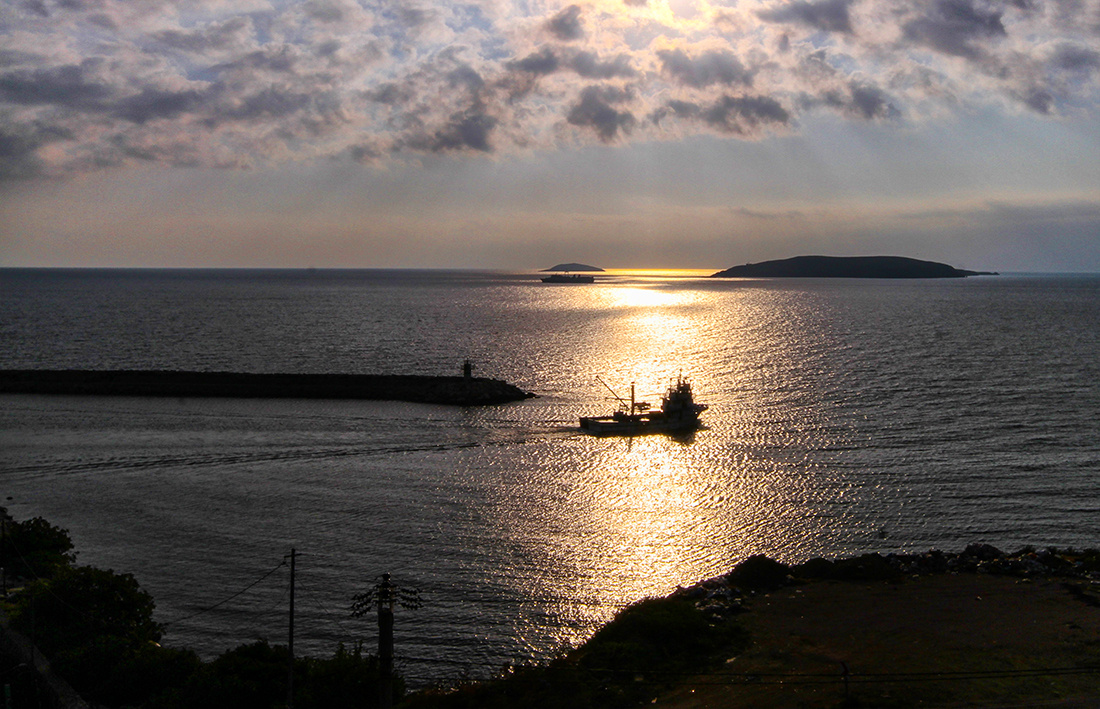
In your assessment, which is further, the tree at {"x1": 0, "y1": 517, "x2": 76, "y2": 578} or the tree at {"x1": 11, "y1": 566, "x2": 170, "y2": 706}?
the tree at {"x1": 0, "y1": 517, "x2": 76, "y2": 578}

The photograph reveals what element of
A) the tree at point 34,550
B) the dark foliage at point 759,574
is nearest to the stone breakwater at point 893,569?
the dark foliage at point 759,574

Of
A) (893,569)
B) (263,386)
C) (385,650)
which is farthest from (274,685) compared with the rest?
(263,386)

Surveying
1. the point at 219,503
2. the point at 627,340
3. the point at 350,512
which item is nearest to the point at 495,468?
the point at 350,512

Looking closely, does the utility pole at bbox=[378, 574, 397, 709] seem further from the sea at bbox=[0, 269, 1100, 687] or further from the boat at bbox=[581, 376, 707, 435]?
the boat at bbox=[581, 376, 707, 435]

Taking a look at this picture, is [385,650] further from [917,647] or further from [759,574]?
[917,647]

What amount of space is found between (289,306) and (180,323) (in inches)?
2190

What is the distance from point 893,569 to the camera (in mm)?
30875

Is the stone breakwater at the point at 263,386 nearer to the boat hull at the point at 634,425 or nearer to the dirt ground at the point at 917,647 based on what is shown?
the boat hull at the point at 634,425

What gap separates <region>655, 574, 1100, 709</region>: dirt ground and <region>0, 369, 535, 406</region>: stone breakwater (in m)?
44.2

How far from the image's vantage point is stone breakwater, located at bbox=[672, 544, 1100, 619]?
29.2m

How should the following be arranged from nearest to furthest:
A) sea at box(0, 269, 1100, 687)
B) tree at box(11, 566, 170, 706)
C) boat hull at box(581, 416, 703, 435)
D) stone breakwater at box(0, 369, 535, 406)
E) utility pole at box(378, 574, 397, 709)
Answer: utility pole at box(378, 574, 397, 709) < tree at box(11, 566, 170, 706) < sea at box(0, 269, 1100, 687) < boat hull at box(581, 416, 703, 435) < stone breakwater at box(0, 369, 535, 406)

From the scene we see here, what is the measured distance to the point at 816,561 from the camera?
31250mm

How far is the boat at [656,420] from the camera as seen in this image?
57469mm

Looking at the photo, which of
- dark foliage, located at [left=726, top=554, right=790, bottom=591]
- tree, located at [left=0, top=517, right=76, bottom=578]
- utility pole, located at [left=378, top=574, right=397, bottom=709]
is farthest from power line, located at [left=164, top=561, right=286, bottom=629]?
dark foliage, located at [left=726, top=554, right=790, bottom=591]
